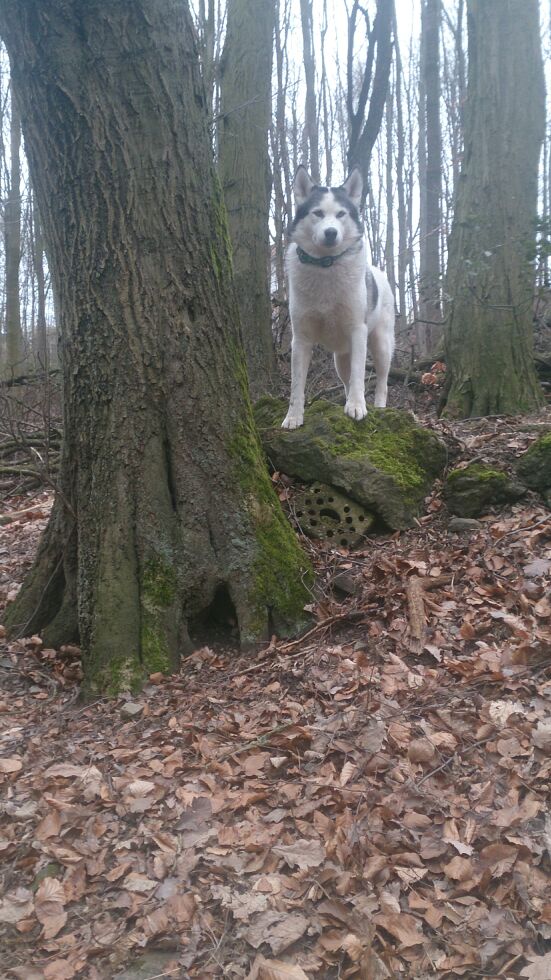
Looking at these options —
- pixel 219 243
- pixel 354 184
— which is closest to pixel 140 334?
pixel 219 243

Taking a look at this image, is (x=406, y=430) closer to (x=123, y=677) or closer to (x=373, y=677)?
(x=373, y=677)

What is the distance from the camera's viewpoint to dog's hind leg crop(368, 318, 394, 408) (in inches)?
249

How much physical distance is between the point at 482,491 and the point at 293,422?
144 cm

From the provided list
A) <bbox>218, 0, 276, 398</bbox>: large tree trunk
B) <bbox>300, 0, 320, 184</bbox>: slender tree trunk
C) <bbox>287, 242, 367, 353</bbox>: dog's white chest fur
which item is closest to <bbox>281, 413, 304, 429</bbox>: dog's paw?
<bbox>287, 242, 367, 353</bbox>: dog's white chest fur

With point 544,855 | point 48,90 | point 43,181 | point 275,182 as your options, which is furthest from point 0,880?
point 275,182

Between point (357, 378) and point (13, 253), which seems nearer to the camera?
point (357, 378)

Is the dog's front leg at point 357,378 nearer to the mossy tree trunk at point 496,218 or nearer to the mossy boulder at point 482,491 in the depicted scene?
the mossy boulder at point 482,491

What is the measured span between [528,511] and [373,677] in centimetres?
174

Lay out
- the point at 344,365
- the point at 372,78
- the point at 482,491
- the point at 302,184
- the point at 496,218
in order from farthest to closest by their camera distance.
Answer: the point at 496,218, the point at 344,365, the point at 372,78, the point at 302,184, the point at 482,491

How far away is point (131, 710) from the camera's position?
309cm

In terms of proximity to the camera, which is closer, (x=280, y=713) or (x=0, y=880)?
(x=0, y=880)

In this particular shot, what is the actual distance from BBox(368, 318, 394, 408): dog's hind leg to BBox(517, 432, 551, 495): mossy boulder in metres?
2.20

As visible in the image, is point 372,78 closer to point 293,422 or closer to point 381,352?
point 381,352

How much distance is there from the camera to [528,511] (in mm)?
4109
